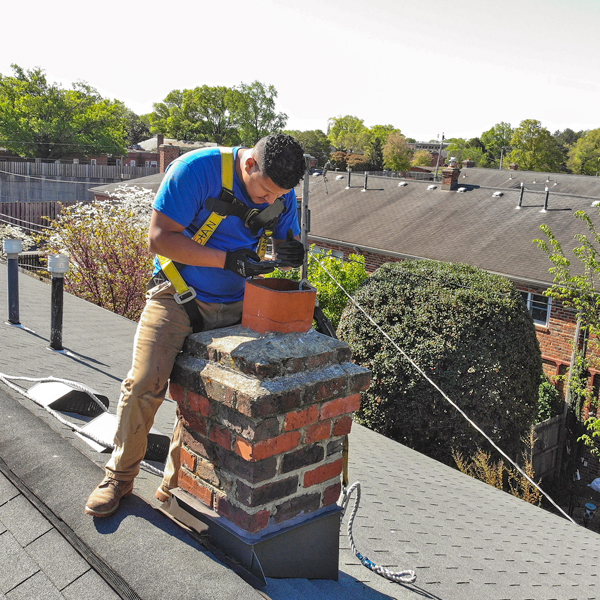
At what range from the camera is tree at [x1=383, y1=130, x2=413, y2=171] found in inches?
2815

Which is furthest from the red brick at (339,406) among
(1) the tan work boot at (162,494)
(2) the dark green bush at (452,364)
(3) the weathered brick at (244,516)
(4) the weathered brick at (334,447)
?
(2) the dark green bush at (452,364)

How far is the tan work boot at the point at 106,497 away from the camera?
221cm

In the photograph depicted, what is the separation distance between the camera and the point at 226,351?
2.22 m

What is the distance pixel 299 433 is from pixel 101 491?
2.54 feet

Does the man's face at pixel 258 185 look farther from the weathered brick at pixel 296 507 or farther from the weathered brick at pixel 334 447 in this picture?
the weathered brick at pixel 296 507

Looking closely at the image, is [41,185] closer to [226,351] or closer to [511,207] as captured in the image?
[511,207]

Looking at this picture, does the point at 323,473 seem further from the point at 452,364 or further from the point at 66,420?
the point at 452,364

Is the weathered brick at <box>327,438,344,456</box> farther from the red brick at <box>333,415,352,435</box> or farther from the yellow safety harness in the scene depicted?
the yellow safety harness

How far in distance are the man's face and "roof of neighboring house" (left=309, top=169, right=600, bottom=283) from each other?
13767 mm

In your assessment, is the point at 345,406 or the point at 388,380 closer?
the point at 345,406

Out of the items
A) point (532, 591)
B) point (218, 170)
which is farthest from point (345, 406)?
point (532, 591)

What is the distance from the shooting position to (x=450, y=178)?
23203 millimetres

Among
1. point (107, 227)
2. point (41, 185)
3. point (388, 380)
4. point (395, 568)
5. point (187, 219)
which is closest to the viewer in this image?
point (187, 219)

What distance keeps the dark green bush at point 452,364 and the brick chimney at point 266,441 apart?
7.93 metres
